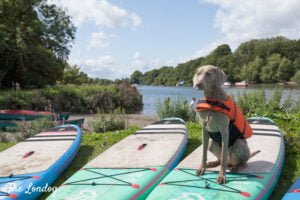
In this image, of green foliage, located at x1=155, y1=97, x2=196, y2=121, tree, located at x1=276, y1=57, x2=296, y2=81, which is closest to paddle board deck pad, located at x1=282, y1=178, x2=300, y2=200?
green foliage, located at x1=155, y1=97, x2=196, y2=121

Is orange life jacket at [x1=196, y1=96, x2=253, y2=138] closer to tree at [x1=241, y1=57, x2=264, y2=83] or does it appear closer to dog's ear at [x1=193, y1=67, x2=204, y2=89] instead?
dog's ear at [x1=193, y1=67, x2=204, y2=89]

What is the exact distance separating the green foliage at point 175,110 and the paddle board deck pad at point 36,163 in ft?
12.6

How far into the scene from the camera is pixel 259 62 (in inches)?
3022

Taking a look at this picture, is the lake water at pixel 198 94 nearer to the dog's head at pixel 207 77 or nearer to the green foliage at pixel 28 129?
the green foliage at pixel 28 129

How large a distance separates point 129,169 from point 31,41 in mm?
19259

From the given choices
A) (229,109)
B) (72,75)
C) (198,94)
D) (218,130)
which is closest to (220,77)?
(229,109)

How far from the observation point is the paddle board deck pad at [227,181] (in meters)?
3.78

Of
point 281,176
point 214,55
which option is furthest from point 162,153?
point 214,55

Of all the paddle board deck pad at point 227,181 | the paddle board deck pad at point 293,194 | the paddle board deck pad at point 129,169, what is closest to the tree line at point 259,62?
the paddle board deck pad at point 129,169

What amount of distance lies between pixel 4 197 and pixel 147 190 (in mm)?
1885

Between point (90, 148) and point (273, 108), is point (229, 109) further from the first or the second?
point (273, 108)

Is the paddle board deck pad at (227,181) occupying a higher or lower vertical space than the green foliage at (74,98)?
lower

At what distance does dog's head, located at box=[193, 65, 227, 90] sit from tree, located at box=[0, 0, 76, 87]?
1859cm

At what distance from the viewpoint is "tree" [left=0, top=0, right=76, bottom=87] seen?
21219 mm
